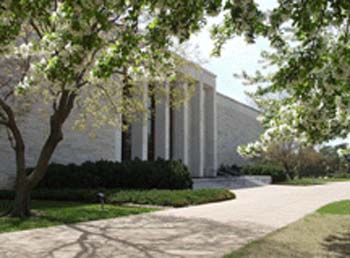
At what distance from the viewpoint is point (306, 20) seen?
5.22 m

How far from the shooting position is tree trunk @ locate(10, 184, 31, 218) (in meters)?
10.7

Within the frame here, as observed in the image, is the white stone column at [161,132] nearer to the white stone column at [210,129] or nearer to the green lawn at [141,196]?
the white stone column at [210,129]

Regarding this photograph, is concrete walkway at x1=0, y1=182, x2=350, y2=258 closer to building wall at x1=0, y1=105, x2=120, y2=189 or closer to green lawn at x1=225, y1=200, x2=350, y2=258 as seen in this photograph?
green lawn at x1=225, y1=200, x2=350, y2=258

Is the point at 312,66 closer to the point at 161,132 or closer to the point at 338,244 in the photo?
the point at 338,244

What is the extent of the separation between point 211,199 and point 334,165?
43559mm

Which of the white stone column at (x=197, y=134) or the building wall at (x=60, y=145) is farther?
the white stone column at (x=197, y=134)

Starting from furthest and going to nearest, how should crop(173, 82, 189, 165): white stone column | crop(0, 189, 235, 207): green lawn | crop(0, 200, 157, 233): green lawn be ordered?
crop(173, 82, 189, 165): white stone column → crop(0, 189, 235, 207): green lawn → crop(0, 200, 157, 233): green lawn

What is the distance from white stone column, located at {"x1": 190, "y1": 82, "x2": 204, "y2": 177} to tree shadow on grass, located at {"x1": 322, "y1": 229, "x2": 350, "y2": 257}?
24.1m

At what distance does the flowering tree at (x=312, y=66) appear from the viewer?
17.3 feet

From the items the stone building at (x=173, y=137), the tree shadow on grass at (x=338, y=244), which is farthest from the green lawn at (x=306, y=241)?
the stone building at (x=173, y=137)

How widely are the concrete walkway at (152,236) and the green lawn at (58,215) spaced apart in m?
0.55

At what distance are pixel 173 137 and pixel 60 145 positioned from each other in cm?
1191

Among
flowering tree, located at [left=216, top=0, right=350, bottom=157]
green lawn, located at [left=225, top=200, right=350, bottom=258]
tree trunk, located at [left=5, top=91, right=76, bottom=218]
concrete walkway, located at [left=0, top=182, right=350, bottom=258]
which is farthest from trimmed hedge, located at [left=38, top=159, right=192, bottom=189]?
flowering tree, located at [left=216, top=0, right=350, bottom=157]

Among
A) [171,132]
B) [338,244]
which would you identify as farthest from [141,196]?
[171,132]
